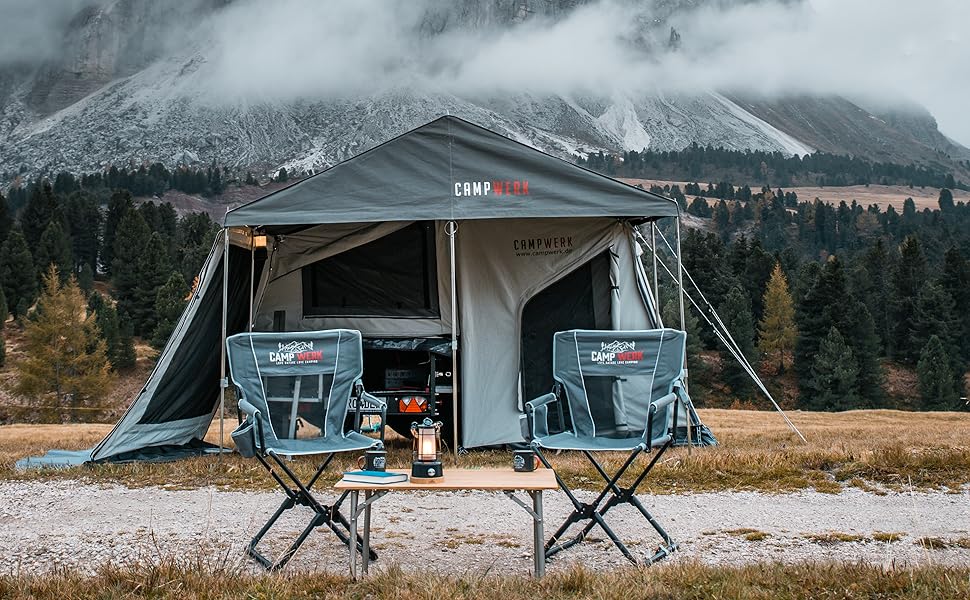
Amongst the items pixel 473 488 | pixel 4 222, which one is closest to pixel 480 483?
pixel 473 488

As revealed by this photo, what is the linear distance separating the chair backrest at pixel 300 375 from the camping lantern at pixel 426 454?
100 cm

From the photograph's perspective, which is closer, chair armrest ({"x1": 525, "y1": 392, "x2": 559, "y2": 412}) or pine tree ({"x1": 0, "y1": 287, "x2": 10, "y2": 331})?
chair armrest ({"x1": 525, "y1": 392, "x2": 559, "y2": 412})

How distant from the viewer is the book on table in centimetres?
380

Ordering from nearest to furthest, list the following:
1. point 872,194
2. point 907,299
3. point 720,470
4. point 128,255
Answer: point 720,470, point 907,299, point 128,255, point 872,194

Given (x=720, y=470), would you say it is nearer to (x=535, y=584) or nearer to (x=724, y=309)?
(x=535, y=584)

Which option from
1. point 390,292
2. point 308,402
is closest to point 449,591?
point 308,402

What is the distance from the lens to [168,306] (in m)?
37.7

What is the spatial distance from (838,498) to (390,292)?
442cm

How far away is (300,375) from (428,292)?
10.7 ft

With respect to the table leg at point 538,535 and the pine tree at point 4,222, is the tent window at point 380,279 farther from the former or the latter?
the pine tree at point 4,222

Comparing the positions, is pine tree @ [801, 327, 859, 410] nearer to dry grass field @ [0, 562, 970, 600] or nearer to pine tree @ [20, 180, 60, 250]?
dry grass field @ [0, 562, 970, 600]

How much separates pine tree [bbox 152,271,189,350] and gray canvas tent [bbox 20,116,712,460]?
96.4ft

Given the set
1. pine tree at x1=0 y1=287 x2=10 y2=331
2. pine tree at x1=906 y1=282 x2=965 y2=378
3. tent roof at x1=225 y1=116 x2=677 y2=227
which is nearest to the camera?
tent roof at x1=225 y1=116 x2=677 y2=227

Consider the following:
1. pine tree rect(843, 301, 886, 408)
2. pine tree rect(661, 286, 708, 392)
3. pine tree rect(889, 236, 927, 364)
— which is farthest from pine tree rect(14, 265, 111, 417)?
pine tree rect(889, 236, 927, 364)
